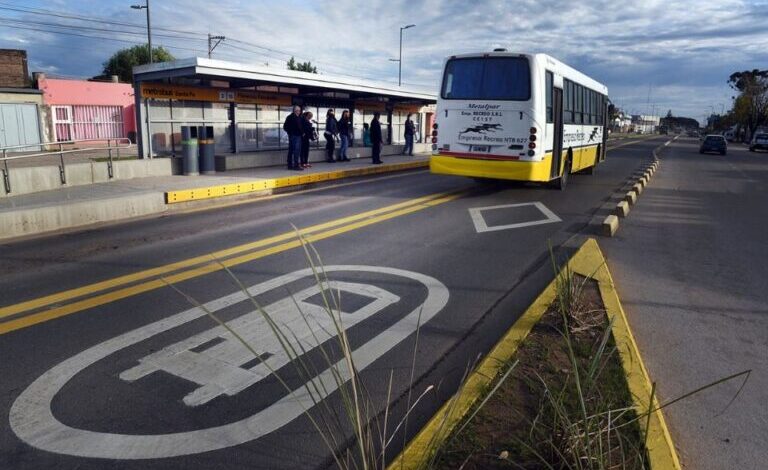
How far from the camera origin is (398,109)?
27797mm

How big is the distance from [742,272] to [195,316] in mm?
6309

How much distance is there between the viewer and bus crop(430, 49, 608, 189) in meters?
11.8

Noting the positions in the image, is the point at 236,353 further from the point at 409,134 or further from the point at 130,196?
the point at 409,134

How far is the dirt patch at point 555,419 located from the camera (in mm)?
2549

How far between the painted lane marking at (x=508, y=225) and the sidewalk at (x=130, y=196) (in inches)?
216

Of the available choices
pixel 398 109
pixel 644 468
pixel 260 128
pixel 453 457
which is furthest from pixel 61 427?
pixel 398 109

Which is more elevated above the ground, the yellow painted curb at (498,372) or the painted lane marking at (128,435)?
Result: the yellow painted curb at (498,372)

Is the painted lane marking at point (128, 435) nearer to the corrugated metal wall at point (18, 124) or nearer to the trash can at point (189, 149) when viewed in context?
the trash can at point (189, 149)

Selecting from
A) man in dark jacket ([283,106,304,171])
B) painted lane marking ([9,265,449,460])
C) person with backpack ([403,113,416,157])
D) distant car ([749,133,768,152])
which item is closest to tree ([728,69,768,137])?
distant car ([749,133,768,152])

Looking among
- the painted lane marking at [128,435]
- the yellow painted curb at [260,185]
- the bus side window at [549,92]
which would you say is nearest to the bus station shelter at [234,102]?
the yellow painted curb at [260,185]

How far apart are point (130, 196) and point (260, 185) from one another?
137 inches

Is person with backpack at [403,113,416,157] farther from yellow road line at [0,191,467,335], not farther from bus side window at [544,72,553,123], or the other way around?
yellow road line at [0,191,467,335]

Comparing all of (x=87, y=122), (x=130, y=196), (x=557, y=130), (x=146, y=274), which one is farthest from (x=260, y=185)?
(x=87, y=122)

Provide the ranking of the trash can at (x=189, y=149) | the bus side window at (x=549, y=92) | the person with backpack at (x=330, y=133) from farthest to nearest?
the person with backpack at (x=330, y=133)
the trash can at (x=189, y=149)
the bus side window at (x=549, y=92)
